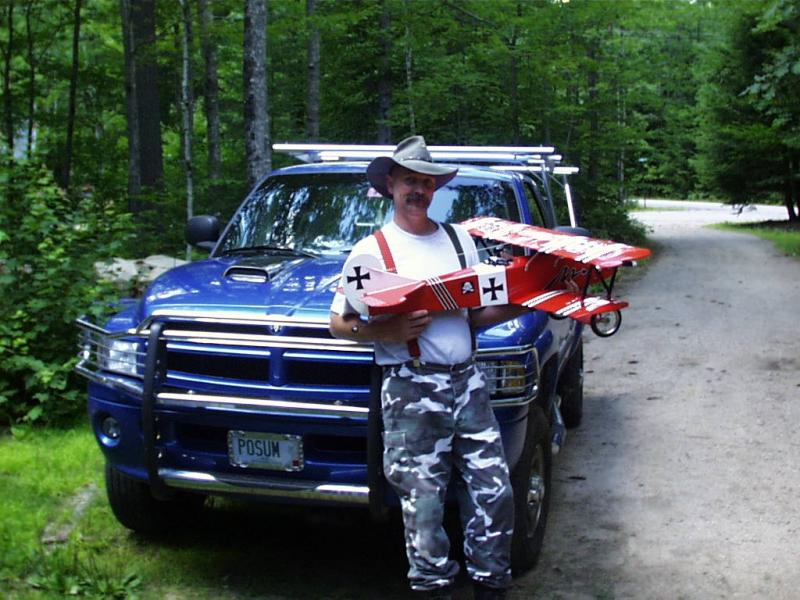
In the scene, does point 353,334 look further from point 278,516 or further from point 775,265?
point 775,265

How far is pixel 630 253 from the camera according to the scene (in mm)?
3721

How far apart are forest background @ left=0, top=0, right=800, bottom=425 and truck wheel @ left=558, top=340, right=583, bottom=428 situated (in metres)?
3.56

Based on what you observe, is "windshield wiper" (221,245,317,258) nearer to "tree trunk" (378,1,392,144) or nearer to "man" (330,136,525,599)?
"man" (330,136,525,599)

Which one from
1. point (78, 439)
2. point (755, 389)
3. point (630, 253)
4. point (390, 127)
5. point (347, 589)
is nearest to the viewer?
point (630, 253)

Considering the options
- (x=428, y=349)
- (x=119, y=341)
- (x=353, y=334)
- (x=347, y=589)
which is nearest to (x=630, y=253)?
(x=428, y=349)

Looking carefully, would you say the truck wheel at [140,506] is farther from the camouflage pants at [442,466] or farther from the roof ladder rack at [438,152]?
the roof ladder rack at [438,152]

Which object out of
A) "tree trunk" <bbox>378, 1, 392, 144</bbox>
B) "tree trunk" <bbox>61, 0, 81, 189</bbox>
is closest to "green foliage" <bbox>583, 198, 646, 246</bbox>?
"tree trunk" <bbox>378, 1, 392, 144</bbox>

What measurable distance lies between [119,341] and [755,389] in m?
6.10

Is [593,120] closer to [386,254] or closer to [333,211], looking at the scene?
[333,211]

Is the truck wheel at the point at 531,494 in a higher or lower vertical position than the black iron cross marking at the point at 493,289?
lower

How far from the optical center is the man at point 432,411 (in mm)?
3842

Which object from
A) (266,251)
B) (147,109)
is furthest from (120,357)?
(147,109)

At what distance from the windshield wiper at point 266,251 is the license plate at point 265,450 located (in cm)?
148

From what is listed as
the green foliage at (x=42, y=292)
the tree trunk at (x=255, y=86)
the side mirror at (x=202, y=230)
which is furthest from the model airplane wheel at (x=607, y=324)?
the tree trunk at (x=255, y=86)
